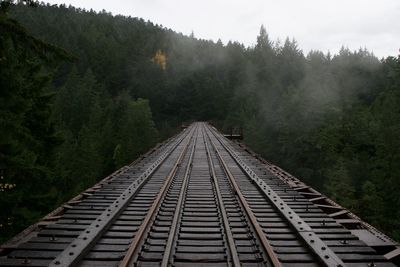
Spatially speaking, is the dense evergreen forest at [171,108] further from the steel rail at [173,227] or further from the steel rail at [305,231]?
the steel rail at [305,231]

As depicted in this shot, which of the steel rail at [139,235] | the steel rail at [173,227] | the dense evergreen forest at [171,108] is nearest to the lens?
the steel rail at [139,235]

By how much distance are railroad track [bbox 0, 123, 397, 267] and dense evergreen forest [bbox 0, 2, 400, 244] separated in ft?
9.04

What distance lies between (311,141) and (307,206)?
5528 cm

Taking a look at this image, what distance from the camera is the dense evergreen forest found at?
14.6 m

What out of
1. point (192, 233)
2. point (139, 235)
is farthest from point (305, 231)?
point (139, 235)

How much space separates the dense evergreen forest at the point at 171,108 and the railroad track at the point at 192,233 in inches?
108

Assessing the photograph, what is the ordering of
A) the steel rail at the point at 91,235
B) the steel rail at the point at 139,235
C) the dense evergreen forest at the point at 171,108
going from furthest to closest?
1. the dense evergreen forest at the point at 171,108
2. the steel rail at the point at 139,235
3. the steel rail at the point at 91,235

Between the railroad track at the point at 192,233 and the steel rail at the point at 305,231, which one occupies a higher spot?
the steel rail at the point at 305,231

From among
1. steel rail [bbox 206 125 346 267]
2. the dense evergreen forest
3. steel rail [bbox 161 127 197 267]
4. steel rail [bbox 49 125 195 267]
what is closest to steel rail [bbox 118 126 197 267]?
steel rail [bbox 161 127 197 267]

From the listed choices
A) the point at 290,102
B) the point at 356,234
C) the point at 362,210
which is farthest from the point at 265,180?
the point at 290,102

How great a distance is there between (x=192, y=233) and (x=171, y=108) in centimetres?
10325

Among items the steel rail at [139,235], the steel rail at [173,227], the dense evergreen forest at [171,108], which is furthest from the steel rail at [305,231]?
the dense evergreen forest at [171,108]

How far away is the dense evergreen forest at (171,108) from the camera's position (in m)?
14.6

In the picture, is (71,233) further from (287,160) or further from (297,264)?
(287,160)
